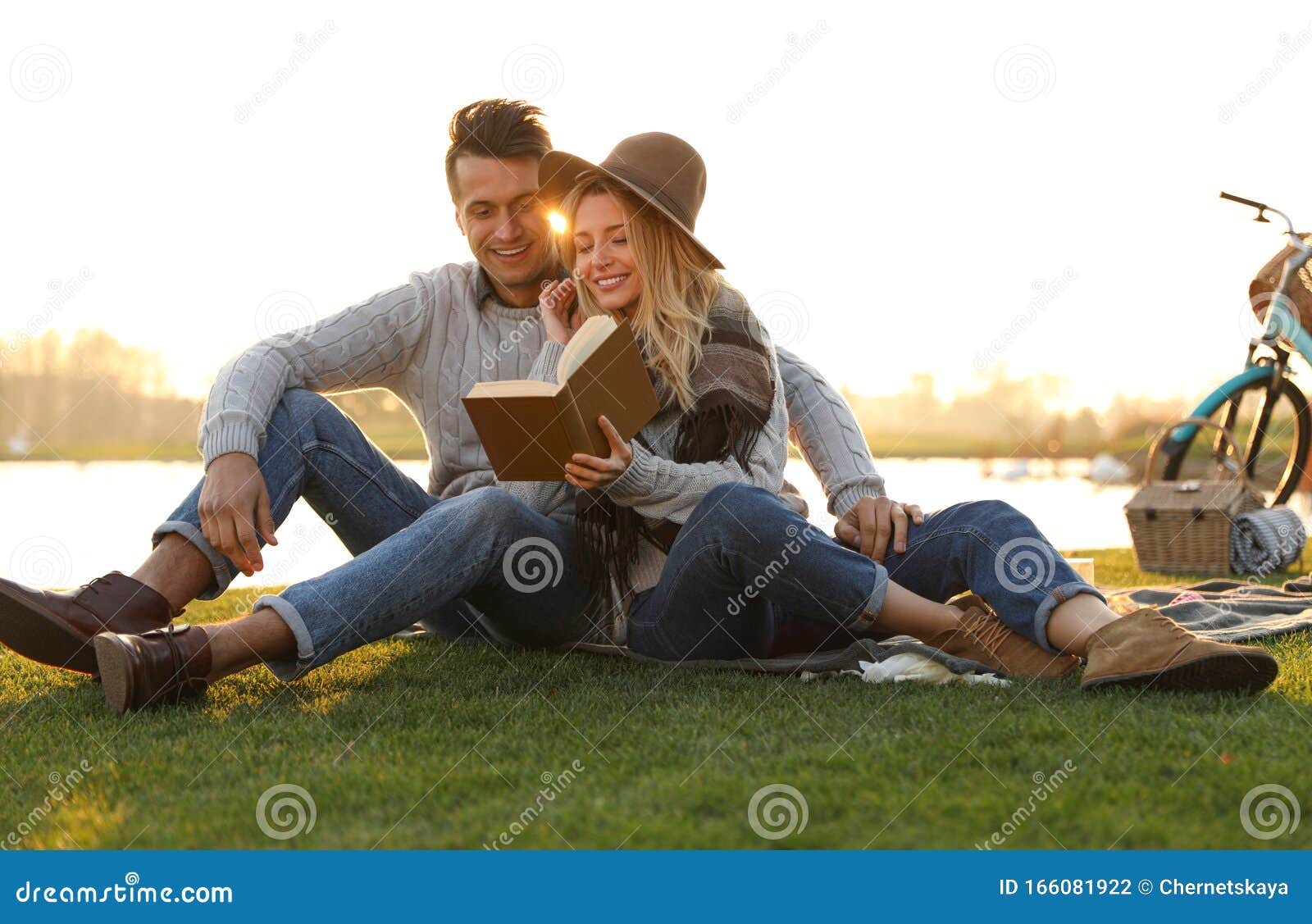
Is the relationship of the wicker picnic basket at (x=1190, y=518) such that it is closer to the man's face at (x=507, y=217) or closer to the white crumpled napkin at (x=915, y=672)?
the white crumpled napkin at (x=915, y=672)

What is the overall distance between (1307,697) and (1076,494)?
34.8 ft

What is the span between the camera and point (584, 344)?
6.44 ft

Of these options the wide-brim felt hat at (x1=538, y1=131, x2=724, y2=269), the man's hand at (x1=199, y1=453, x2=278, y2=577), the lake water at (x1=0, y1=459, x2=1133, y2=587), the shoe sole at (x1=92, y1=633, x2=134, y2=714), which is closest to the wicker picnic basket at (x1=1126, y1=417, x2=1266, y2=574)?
the lake water at (x1=0, y1=459, x2=1133, y2=587)

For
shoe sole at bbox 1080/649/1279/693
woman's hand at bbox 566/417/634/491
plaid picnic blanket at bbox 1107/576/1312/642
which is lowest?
plaid picnic blanket at bbox 1107/576/1312/642

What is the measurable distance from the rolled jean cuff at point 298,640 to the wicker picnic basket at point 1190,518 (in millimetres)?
3787

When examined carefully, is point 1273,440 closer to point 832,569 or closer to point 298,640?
point 832,569

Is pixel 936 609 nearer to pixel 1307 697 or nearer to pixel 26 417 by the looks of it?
pixel 1307 697

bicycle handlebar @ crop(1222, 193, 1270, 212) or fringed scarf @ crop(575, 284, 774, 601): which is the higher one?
bicycle handlebar @ crop(1222, 193, 1270, 212)

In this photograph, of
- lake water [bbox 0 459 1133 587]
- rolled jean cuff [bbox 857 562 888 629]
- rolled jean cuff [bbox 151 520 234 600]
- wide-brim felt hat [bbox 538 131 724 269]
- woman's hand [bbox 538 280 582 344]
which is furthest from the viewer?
lake water [bbox 0 459 1133 587]

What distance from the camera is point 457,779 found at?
157cm

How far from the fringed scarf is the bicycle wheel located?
10.7 feet

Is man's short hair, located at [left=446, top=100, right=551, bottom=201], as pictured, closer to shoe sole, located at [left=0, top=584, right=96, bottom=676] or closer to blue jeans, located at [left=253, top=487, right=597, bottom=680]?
blue jeans, located at [left=253, top=487, right=597, bottom=680]

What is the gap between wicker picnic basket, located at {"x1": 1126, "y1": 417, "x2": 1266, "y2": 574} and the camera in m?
4.51

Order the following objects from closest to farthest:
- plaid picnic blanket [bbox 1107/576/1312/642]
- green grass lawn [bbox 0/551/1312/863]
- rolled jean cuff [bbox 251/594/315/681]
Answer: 1. green grass lawn [bbox 0/551/1312/863]
2. rolled jean cuff [bbox 251/594/315/681]
3. plaid picnic blanket [bbox 1107/576/1312/642]
